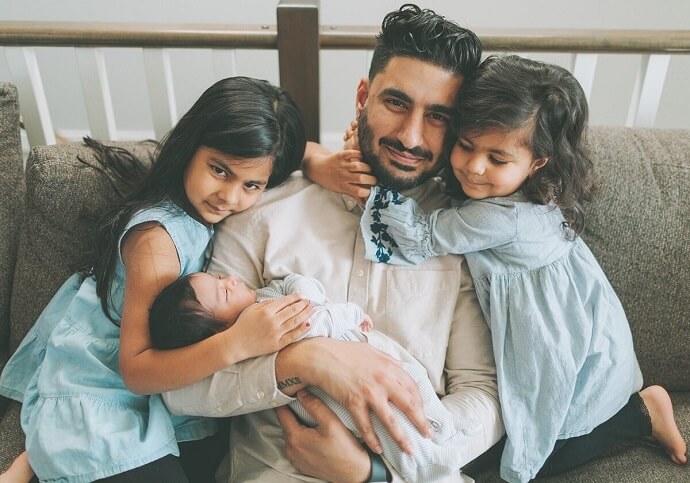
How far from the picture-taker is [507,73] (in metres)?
1.23

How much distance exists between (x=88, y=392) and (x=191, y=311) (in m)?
0.30

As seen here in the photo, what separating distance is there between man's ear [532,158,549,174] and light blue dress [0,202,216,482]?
2.58ft

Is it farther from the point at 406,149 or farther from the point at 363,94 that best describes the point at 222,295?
the point at 363,94

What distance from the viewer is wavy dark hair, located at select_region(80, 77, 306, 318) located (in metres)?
1.26

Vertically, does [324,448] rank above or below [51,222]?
below

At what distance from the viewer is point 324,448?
115 cm

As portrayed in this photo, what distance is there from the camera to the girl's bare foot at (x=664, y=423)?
53.1 inches

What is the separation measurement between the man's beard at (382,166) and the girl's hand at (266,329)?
1.34 ft

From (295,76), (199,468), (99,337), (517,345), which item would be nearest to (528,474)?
(517,345)

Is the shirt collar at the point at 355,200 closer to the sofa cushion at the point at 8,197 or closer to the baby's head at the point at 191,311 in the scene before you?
the baby's head at the point at 191,311

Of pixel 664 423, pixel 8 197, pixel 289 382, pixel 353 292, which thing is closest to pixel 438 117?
pixel 353 292

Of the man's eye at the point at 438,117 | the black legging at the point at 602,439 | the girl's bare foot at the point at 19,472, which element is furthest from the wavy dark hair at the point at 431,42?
the girl's bare foot at the point at 19,472

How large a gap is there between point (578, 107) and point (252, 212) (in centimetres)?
80

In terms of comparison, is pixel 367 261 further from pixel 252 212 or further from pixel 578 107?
pixel 578 107
